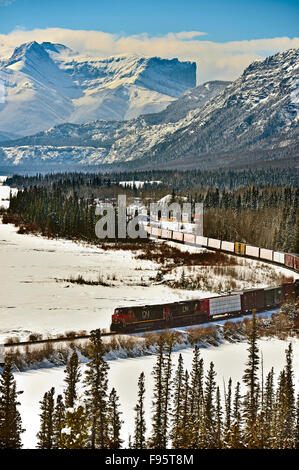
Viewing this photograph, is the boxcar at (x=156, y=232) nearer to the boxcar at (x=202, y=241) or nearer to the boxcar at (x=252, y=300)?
the boxcar at (x=202, y=241)

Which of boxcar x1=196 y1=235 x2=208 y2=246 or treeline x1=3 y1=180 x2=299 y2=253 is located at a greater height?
treeline x1=3 y1=180 x2=299 y2=253

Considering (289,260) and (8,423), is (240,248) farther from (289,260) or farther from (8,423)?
(8,423)

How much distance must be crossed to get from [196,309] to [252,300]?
843cm

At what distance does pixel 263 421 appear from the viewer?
31.5 metres

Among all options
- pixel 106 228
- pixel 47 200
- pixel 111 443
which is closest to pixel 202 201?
pixel 47 200

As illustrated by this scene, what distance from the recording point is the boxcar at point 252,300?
6350 cm

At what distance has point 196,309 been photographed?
58312 mm

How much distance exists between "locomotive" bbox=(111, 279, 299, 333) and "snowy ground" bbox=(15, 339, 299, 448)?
5469 millimetres

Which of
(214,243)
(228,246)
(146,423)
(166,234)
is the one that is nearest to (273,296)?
(146,423)

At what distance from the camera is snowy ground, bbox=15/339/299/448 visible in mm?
33781

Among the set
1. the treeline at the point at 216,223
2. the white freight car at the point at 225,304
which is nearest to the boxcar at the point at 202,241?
the treeline at the point at 216,223

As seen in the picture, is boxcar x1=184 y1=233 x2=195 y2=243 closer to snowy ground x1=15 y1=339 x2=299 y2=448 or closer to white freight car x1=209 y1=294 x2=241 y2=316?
white freight car x1=209 y1=294 x2=241 y2=316

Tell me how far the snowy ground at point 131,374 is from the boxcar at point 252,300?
937 centimetres

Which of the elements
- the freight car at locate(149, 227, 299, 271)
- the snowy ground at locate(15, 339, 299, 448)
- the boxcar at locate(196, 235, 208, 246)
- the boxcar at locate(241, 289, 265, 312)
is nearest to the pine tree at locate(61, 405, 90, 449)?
the snowy ground at locate(15, 339, 299, 448)
